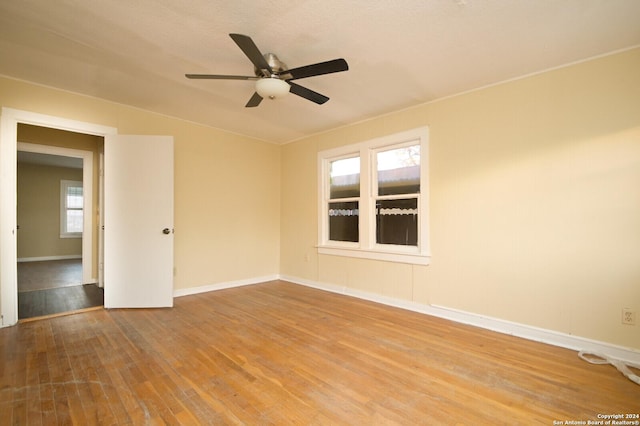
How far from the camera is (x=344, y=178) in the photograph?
15.1ft

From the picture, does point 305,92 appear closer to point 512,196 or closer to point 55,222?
point 512,196

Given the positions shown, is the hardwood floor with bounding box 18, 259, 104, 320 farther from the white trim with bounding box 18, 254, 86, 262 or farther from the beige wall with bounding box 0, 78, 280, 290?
the white trim with bounding box 18, 254, 86, 262

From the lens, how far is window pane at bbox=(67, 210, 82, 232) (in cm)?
821

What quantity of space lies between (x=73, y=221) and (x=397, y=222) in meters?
9.16

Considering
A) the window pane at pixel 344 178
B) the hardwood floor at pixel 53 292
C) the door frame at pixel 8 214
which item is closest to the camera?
the door frame at pixel 8 214

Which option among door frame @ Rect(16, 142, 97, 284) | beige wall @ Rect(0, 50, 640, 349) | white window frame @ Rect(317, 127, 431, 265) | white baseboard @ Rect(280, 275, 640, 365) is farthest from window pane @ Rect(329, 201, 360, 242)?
door frame @ Rect(16, 142, 97, 284)

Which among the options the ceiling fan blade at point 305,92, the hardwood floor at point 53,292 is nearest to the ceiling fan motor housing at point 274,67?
the ceiling fan blade at point 305,92

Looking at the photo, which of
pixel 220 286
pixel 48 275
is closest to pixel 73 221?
pixel 48 275

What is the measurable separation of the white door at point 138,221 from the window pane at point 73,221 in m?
6.42

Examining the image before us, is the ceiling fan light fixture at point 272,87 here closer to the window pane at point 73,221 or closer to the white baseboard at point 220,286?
the white baseboard at point 220,286

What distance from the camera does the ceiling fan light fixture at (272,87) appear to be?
2.35 m

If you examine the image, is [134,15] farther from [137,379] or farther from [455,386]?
[455,386]

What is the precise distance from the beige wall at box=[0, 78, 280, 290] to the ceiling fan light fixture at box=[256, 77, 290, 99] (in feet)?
7.92

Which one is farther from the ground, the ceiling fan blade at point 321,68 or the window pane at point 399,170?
the ceiling fan blade at point 321,68
